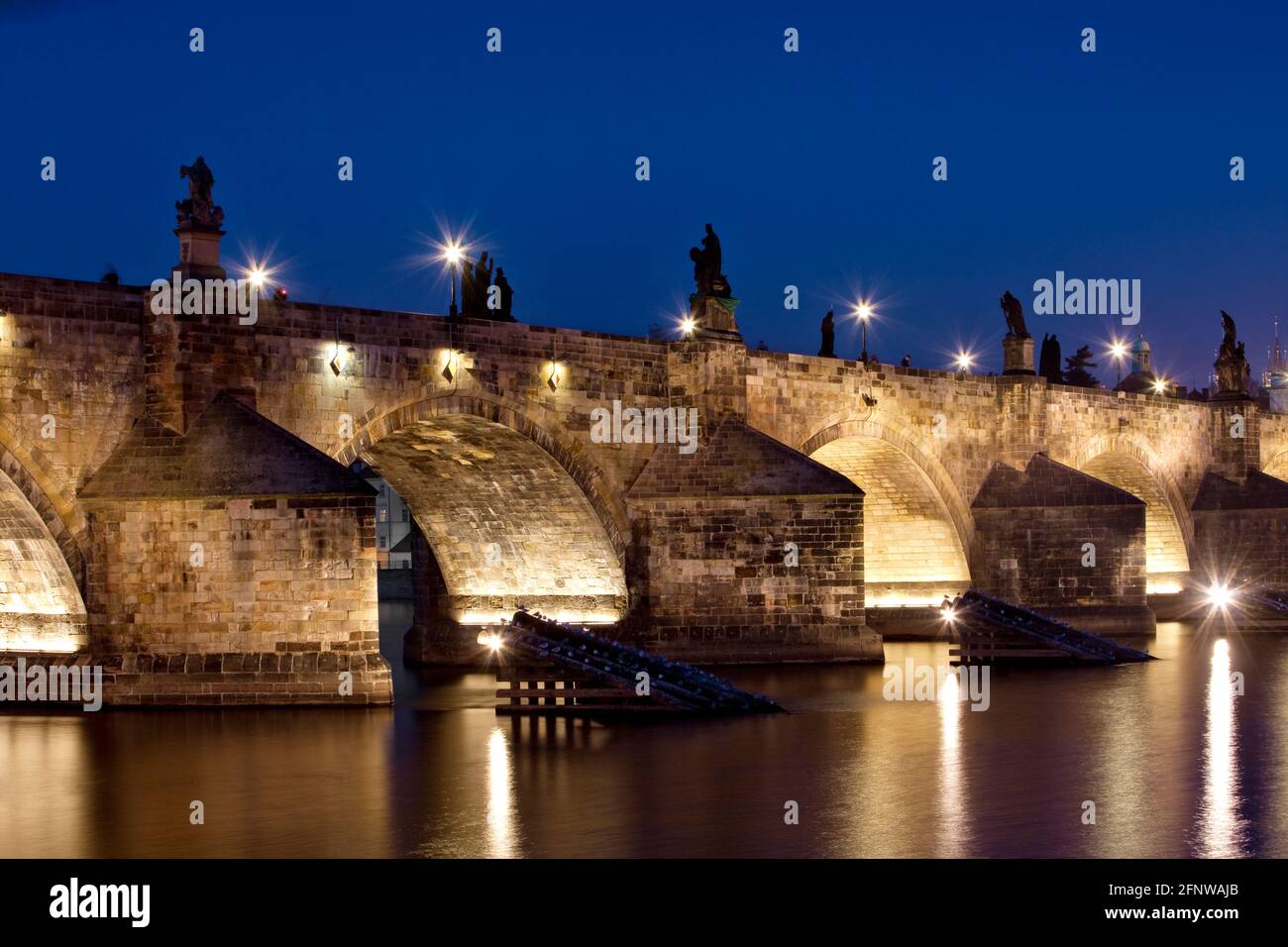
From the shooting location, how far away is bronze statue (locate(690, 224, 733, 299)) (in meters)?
27.6

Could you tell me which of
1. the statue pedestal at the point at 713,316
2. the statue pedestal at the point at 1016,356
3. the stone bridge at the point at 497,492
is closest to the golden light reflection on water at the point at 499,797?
the stone bridge at the point at 497,492

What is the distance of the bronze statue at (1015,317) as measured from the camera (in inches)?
1417

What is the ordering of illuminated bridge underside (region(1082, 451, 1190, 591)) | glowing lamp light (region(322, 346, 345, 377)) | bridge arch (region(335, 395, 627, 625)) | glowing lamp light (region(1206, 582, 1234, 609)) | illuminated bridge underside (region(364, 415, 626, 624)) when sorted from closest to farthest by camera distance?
1. glowing lamp light (region(322, 346, 345, 377))
2. bridge arch (region(335, 395, 627, 625))
3. illuminated bridge underside (region(364, 415, 626, 624))
4. glowing lamp light (region(1206, 582, 1234, 609))
5. illuminated bridge underside (region(1082, 451, 1190, 591))

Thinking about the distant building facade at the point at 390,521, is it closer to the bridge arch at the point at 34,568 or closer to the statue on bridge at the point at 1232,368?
the statue on bridge at the point at 1232,368

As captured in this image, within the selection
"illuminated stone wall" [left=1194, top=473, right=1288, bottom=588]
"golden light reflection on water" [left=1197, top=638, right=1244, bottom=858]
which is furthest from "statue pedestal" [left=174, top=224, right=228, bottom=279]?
"illuminated stone wall" [left=1194, top=473, right=1288, bottom=588]

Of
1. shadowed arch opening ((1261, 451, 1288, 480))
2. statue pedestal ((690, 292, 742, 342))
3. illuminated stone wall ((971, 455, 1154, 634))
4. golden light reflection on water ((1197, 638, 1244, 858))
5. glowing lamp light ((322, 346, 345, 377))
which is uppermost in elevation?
statue pedestal ((690, 292, 742, 342))

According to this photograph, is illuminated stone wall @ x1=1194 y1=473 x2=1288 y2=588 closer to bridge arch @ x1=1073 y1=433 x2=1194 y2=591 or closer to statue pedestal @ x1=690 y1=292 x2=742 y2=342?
bridge arch @ x1=1073 y1=433 x2=1194 y2=591

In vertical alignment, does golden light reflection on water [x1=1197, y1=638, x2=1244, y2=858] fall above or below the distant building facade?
below

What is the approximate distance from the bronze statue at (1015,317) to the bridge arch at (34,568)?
2247 centimetres

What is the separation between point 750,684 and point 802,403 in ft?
27.6

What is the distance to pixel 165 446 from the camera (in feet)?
64.9

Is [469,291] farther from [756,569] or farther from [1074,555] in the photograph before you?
[1074,555]

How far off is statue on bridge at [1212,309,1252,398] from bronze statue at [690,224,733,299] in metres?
23.4

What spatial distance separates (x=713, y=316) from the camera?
27.6 meters
